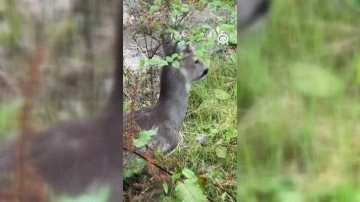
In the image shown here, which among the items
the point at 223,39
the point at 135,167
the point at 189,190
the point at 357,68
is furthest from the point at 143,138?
the point at 357,68

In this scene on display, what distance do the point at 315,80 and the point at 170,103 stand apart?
494 millimetres

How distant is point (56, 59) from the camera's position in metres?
0.96

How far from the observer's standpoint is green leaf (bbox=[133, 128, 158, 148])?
138cm

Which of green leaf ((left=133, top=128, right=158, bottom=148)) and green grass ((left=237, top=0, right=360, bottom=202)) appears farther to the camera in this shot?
green leaf ((left=133, top=128, right=158, bottom=148))

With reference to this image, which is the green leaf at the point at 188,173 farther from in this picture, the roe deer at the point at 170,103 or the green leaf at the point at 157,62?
the green leaf at the point at 157,62

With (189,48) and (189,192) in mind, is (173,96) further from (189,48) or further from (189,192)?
(189,192)

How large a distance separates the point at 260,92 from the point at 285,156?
0.14 m

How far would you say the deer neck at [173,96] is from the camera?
1.43 m

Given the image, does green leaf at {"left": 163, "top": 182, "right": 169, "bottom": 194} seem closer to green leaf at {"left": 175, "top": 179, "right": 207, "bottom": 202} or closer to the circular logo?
green leaf at {"left": 175, "top": 179, "right": 207, "bottom": 202}

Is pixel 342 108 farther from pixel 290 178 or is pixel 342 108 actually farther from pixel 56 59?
pixel 56 59

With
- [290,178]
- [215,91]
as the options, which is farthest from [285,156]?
[215,91]

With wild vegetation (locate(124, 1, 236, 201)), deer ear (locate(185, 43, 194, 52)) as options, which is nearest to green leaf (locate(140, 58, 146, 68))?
wild vegetation (locate(124, 1, 236, 201))

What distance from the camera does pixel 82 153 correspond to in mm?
1001

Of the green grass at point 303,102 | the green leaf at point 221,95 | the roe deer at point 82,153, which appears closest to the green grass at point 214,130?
the green leaf at point 221,95
